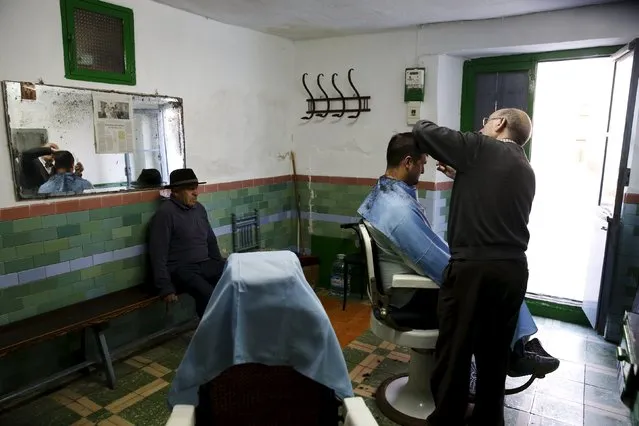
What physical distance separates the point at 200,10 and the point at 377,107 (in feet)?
5.78

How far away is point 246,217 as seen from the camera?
4281mm

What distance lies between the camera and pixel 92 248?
3018 millimetres

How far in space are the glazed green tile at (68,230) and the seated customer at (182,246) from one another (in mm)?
487

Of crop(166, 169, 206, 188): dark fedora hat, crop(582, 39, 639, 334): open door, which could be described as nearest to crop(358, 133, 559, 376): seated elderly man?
crop(582, 39, 639, 334): open door

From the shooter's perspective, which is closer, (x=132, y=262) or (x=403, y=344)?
(x=403, y=344)

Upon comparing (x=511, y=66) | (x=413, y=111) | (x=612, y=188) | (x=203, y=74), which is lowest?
(x=612, y=188)

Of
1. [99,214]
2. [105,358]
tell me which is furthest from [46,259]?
[105,358]

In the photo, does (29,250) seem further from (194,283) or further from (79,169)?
(194,283)

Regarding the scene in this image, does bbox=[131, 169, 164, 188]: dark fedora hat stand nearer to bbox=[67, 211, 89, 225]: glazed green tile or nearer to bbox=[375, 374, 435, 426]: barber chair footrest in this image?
bbox=[67, 211, 89, 225]: glazed green tile

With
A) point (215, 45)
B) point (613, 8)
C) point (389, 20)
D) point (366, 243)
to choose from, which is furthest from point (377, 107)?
point (366, 243)

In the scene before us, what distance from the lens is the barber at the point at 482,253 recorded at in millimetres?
2053

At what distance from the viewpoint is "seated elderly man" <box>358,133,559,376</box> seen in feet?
7.46

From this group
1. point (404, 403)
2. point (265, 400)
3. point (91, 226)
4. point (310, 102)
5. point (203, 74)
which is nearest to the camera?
point (265, 400)

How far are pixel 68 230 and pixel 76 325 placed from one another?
62 cm
